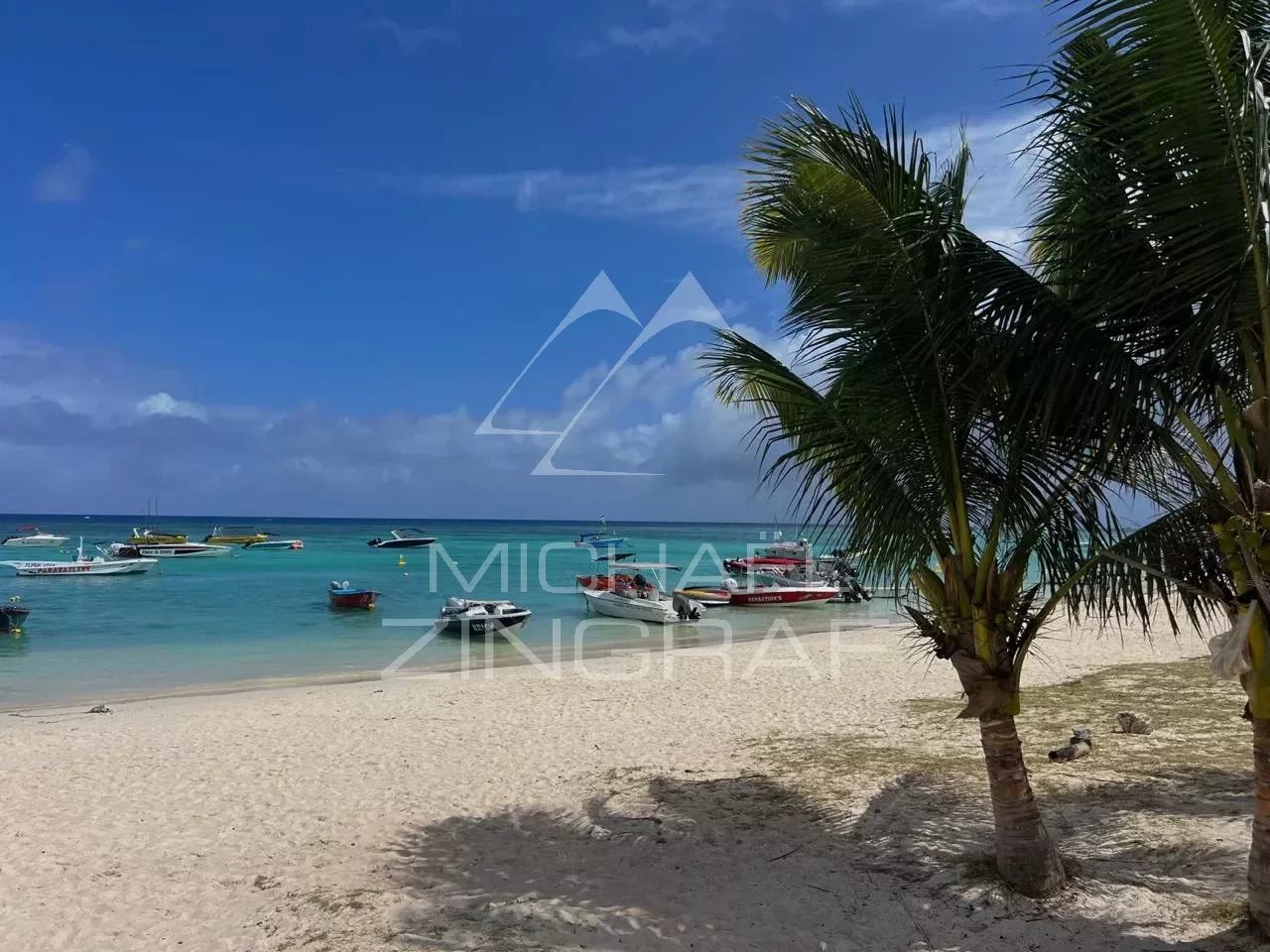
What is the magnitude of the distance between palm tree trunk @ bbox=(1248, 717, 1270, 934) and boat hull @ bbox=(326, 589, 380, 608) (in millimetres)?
26044

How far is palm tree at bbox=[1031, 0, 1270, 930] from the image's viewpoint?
10.3 feet

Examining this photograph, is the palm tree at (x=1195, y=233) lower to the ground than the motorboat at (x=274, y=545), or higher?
higher

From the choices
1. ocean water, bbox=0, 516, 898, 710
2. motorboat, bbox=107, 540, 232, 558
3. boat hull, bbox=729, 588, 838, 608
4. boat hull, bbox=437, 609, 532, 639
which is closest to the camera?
ocean water, bbox=0, 516, 898, 710

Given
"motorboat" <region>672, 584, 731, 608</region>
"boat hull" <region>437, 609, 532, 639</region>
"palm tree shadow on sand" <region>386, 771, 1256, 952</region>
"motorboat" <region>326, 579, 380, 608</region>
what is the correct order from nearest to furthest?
"palm tree shadow on sand" <region>386, 771, 1256, 952</region> < "boat hull" <region>437, 609, 532, 639</region> < "motorboat" <region>326, 579, 380, 608</region> < "motorboat" <region>672, 584, 731, 608</region>

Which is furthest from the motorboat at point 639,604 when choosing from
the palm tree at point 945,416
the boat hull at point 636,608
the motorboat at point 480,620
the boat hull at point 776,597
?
the palm tree at point 945,416

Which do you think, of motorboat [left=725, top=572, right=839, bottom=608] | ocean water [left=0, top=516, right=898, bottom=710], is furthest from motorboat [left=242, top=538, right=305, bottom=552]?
motorboat [left=725, top=572, right=839, bottom=608]

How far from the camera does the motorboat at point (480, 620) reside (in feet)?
71.1

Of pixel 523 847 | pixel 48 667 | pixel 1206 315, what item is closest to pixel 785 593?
pixel 48 667

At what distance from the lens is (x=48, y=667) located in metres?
17.7

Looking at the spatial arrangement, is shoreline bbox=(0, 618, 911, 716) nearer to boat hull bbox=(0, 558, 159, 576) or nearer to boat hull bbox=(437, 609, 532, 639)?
boat hull bbox=(437, 609, 532, 639)

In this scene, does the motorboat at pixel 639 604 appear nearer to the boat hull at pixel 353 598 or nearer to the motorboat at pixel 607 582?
the motorboat at pixel 607 582

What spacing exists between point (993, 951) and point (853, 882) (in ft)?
3.47

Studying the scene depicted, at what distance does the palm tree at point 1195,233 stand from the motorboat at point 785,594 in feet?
85.0

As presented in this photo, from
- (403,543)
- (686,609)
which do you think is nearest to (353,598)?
(686,609)
